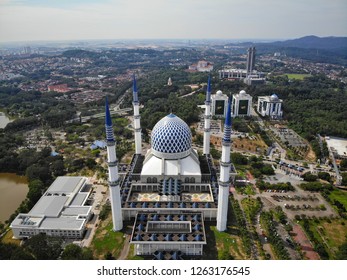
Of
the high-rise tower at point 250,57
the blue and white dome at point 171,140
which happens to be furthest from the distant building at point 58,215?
the high-rise tower at point 250,57

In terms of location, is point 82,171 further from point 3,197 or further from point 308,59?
point 308,59

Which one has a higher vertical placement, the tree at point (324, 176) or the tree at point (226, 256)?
the tree at point (226, 256)

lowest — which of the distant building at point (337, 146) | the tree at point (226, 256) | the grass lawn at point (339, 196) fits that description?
the grass lawn at point (339, 196)

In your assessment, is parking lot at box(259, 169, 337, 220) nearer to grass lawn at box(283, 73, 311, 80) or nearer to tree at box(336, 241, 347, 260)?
tree at box(336, 241, 347, 260)

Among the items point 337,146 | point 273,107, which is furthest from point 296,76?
point 337,146

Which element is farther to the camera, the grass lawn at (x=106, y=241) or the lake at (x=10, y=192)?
the lake at (x=10, y=192)

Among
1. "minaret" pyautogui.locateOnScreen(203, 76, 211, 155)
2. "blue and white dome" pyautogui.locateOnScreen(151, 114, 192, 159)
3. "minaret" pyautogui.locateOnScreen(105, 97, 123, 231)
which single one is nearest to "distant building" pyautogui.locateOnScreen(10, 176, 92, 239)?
"minaret" pyautogui.locateOnScreen(105, 97, 123, 231)

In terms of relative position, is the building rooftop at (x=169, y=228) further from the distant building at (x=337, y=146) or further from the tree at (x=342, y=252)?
the distant building at (x=337, y=146)
